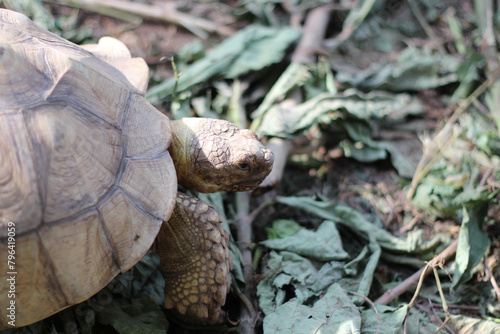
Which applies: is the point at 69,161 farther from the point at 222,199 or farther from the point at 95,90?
the point at 222,199

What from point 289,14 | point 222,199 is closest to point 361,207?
point 222,199

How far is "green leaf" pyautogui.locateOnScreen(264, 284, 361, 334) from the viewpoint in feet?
6.38

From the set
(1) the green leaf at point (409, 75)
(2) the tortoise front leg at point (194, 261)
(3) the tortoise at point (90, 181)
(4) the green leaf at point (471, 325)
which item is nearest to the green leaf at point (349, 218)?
(4) the green leaf at point (471, 325)

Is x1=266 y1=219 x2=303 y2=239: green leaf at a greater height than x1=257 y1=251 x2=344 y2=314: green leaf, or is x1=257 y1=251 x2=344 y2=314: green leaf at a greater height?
x1=257 y1=251 x2=344 y2=314: green leaf

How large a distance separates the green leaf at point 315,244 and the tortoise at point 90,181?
49cm

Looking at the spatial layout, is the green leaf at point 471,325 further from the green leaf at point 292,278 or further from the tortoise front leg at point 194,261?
the tortoise front leg at point 194,261

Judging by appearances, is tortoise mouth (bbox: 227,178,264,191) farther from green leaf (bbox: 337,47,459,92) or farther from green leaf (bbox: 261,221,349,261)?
green leaf (bbox: 337,47,459,92)

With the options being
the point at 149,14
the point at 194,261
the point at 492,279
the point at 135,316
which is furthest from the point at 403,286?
the point at 149,14

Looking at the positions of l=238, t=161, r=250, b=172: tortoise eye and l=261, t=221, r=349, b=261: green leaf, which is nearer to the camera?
l=238, t=161, r=250, b=172: tortoise eye

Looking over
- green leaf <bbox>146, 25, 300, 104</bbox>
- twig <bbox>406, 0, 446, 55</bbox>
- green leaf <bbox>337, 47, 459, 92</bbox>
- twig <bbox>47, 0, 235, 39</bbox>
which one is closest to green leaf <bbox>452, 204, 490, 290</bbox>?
green leaf <bbox>337, 47, 459, 92</bbox>

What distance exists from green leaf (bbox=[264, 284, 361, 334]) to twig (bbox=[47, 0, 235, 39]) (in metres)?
3.24

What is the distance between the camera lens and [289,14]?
4.79 meters

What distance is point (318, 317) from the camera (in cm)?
202

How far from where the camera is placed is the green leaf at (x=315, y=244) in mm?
2398
